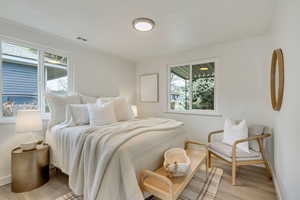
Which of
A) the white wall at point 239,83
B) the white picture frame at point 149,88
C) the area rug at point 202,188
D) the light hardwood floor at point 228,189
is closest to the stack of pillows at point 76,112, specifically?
the light hardwood floor at point 228,189

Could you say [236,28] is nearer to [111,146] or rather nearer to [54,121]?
[111,146]

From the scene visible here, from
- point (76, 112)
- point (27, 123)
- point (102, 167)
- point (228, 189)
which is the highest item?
point (76, 112)

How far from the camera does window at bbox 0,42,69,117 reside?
216cm

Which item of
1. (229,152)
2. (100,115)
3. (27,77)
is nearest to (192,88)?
(229,152)

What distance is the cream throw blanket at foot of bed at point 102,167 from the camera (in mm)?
1294

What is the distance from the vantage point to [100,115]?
7.36 feet

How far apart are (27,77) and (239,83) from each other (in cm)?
394

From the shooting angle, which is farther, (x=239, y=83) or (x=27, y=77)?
(x=239, y=83)

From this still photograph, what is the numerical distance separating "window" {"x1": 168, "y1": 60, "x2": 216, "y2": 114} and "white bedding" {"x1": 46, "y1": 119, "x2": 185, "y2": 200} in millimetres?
1534

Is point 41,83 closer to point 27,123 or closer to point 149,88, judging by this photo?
point 27,123

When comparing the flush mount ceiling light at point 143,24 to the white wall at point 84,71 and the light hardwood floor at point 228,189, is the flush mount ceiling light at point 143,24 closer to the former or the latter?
the white wall at point 84,71

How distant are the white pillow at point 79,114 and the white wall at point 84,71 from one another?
83 centimetres

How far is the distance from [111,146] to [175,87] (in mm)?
2745

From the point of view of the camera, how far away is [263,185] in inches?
79.0
